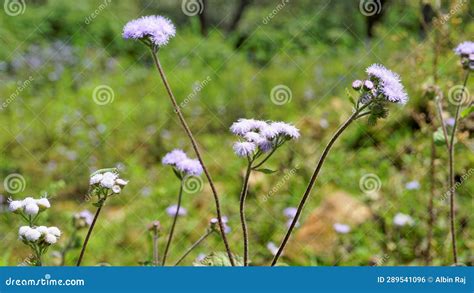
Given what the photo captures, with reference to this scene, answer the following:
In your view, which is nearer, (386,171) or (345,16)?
(386,171)

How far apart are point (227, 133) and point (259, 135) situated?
159 inches

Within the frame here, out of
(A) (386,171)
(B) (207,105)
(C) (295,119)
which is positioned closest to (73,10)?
(B) (207,105)

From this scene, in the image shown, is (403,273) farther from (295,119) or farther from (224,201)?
(295,119)

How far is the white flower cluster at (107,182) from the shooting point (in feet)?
6.21

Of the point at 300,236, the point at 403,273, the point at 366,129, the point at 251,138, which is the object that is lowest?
the point at 403,273

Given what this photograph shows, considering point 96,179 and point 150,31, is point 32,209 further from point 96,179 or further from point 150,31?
point 150,31

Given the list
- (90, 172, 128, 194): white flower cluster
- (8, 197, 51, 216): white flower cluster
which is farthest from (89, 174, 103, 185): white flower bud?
(8, 197, 51, 216): white flower cluster

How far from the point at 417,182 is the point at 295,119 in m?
2.01

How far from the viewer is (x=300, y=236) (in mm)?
3869

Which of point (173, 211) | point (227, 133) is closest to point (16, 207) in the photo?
point (173, 211)

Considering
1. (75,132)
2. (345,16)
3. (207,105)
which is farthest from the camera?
(345,16)

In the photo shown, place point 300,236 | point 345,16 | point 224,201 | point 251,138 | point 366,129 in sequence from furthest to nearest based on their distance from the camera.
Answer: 1. point 345,16
2. point 366,129
3. point 224,201
4. point 300,236
5. point 251,138

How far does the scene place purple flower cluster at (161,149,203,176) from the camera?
2.26m

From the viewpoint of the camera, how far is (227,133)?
5.95 metres
